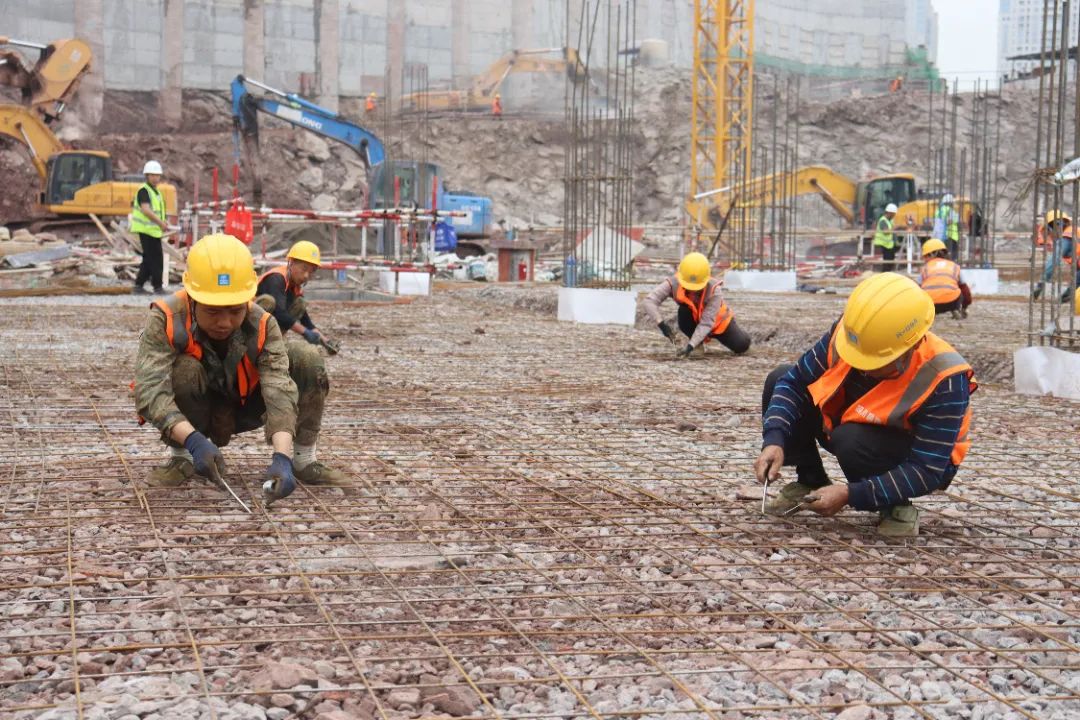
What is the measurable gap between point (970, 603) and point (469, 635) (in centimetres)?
128

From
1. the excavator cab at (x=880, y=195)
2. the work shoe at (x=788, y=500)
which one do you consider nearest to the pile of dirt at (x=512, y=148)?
the excavator cab at (x=880, y=195)

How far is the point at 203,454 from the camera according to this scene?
12.1ft

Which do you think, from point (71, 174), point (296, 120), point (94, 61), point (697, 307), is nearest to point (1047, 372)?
point (697, 307)

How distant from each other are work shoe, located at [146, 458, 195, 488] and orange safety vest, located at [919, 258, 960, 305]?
6.72 metres

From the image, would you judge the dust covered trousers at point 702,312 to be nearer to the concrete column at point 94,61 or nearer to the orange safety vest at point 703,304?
the orange safety vest at point 703,304

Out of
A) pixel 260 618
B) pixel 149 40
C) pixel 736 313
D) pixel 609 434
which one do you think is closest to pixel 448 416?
pixel 609 434

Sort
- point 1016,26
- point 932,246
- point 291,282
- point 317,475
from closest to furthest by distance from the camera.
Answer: point 317,475
point 291,282
point 932,246
point 1016,26

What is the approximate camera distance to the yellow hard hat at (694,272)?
8.52 m

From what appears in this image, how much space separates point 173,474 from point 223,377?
40 cm

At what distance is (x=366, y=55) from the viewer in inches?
1467

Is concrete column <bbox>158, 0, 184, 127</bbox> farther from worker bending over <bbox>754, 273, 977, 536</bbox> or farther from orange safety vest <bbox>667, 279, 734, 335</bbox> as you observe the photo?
worker bending over <bbox>754, 273, 977, 536</bbox>

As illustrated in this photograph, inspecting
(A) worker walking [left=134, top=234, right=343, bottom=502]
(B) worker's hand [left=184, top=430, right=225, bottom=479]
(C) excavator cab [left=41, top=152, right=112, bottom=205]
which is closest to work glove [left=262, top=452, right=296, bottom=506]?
(A) worker walking [left=134, top=234, right=343, bottom=502]

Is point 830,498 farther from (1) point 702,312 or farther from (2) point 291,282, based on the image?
(1) point 702,312

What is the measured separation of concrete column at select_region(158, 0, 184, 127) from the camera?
33750 millimetres
